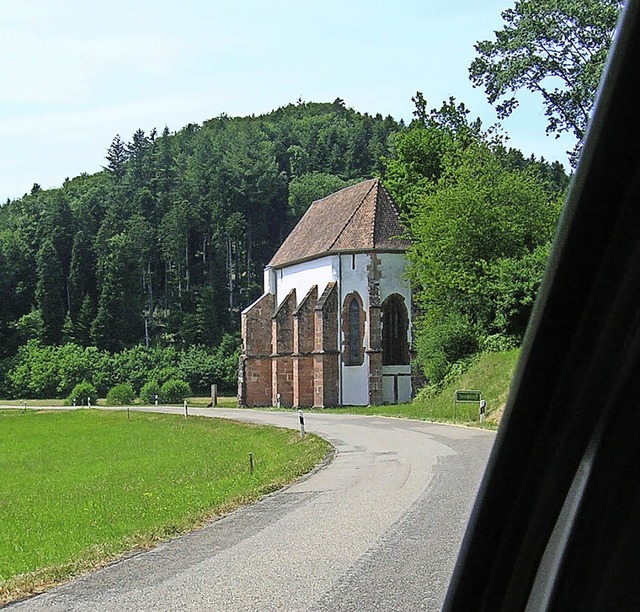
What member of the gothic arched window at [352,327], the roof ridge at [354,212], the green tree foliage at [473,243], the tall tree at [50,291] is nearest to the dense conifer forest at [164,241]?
the tall tree at [50,291]

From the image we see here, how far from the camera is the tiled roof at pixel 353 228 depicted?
2039 inches

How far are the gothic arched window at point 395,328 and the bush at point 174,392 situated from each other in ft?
63.7

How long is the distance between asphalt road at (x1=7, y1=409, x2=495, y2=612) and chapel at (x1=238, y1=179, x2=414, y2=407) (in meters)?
34.3

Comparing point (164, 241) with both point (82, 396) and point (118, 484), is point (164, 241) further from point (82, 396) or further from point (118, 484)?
point (118, 484)

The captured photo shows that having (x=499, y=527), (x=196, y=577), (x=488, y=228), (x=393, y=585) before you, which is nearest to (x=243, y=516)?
(x=196, y=577)

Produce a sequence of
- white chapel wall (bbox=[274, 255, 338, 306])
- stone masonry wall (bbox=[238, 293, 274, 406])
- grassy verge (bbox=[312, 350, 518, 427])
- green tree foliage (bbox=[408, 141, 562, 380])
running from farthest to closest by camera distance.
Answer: stone masonry wall (bbox=[238, 293, 274, 406]), white chapel wall (bbox=[274, 255, 338, 306]), green tree foliage (bbox=[408, 141, 562, 380]), grassy verge (bbox=[312, 350, 518, 427])

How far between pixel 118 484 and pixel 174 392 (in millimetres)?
47242

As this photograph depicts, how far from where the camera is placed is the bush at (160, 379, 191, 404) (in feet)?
218

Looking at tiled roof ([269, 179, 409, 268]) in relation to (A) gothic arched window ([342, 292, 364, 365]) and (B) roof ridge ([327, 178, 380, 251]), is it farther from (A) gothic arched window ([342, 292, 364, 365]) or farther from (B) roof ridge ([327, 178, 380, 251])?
(A) gothic arched window ([342, 292, 364, 365])

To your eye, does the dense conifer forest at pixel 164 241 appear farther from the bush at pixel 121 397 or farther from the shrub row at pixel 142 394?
the bush at pixel 121 397

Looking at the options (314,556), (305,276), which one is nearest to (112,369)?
(305,276)

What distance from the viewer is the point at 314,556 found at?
31.6ft

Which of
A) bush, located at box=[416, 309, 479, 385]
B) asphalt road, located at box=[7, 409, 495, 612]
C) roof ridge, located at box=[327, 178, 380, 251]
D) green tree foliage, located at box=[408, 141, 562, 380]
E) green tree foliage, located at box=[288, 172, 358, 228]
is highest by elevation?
green tree foliage, located at box=[288, 172, 358, 228]

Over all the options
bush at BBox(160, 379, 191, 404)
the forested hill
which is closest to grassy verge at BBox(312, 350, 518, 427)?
bush at BBox(160, 379, 191, 404)
